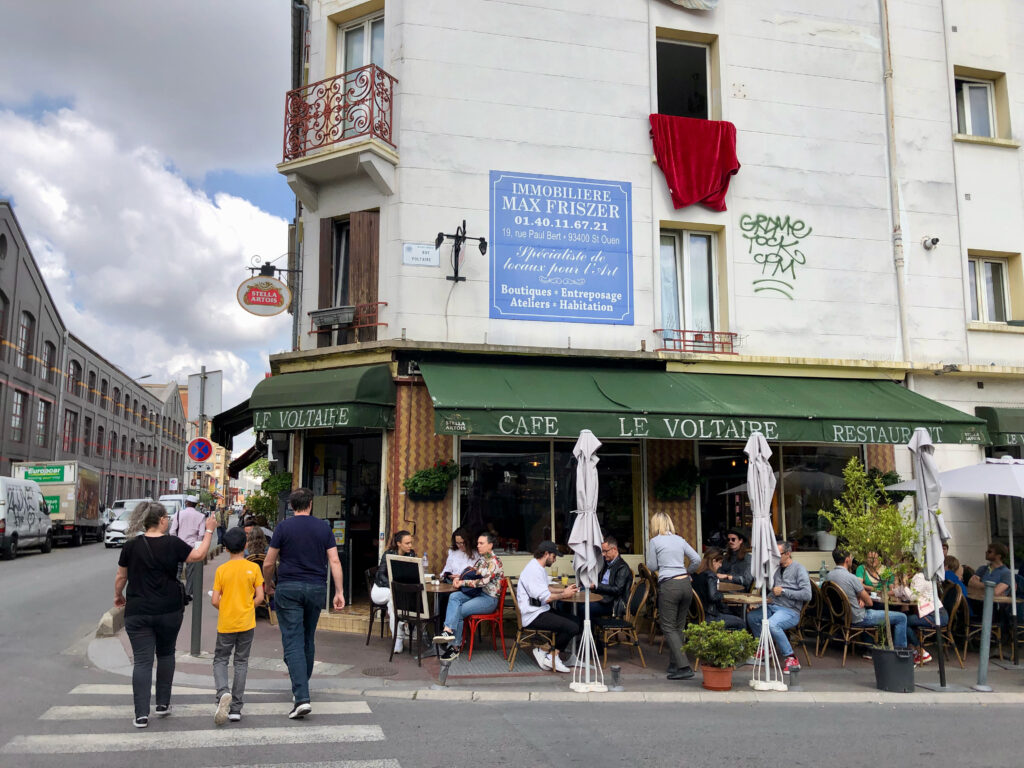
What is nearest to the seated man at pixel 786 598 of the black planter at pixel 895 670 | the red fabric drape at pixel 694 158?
the black planter at pixel 895 670

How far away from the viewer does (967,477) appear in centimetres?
1034

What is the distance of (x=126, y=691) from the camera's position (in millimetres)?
7594

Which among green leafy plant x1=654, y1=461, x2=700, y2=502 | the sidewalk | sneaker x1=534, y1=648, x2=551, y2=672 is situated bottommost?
the sidewalk

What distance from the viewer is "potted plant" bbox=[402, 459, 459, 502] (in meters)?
11.0

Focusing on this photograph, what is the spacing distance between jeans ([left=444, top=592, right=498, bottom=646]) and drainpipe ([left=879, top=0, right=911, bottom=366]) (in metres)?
8.61

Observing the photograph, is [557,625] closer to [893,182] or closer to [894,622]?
[894,622]

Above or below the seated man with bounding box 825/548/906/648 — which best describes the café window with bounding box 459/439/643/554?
above

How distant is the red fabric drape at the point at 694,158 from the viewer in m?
12.8

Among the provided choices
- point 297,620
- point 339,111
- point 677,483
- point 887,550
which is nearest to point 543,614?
point 297,620

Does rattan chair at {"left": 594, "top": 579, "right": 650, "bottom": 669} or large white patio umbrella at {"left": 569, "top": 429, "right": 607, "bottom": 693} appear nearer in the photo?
large white patio umbrella at {"left": 569, "top": 429, "right": 607, "bottom": 693}

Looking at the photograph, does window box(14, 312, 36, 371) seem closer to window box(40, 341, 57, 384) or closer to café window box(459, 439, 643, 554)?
window box(40, 341, 57, 384)

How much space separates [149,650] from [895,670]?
7207 millimetres

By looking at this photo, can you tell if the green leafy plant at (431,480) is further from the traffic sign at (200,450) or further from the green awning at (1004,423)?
the green awning at (1004,423)

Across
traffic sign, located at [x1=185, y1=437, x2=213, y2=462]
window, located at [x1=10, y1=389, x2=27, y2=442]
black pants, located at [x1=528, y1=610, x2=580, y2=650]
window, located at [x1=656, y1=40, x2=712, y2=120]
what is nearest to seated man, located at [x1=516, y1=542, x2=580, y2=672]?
black pants, located at [x1=528, y1=610, x2=580, y2=650]
